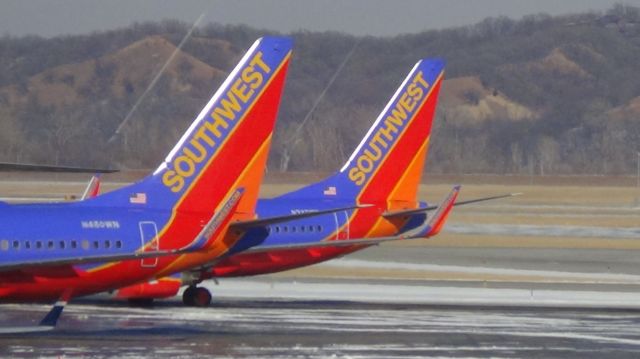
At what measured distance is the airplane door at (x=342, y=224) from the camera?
36.5 metres

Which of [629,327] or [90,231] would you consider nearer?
[90,231]

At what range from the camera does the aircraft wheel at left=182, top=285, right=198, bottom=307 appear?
110ft


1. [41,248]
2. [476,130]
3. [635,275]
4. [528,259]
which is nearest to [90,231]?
[41,248]

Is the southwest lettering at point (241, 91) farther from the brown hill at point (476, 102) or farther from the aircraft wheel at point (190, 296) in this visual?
the brown hill at point (476, 102)

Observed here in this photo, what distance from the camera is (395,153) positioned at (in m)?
39.0

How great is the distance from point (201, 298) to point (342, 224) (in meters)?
4.91

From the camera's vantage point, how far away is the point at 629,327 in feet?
98.1

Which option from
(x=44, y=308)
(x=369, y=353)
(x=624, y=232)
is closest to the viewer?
(x=369, y=353)

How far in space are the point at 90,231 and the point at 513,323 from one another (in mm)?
9339

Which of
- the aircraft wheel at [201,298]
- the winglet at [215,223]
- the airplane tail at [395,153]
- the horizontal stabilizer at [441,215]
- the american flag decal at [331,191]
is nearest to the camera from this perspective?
the winglet at [215,223]

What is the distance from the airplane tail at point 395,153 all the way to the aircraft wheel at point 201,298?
5.25 meters

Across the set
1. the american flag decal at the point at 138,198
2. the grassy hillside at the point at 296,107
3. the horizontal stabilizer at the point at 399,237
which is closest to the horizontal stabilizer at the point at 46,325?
the american flag decal at the point at 138,198

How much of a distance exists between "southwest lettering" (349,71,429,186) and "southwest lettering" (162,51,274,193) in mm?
9301

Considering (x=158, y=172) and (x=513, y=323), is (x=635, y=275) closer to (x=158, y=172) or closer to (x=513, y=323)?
(x=513, y=323)
